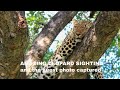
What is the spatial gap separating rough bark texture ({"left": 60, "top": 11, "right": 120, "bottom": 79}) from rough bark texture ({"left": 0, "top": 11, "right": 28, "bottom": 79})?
34 centimetres

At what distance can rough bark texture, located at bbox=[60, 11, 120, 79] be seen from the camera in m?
2.04

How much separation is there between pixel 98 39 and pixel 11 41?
53 centimetres

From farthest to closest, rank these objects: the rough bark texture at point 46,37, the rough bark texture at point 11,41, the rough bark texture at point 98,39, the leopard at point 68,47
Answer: the rough bark texture at point 46,37
the leopard at point 68,47
the rough bark texture at point 98,39
the rough bark texture at point 11,41

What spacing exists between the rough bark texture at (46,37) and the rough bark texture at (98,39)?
0.75 m

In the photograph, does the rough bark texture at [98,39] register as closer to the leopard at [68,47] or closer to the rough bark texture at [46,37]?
the leopard at [68,47]

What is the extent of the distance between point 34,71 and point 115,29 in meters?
0.81

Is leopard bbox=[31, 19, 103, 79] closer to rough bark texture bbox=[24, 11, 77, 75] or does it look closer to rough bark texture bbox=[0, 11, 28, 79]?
rough bark texture bbox=[24, 11, 77, 75]

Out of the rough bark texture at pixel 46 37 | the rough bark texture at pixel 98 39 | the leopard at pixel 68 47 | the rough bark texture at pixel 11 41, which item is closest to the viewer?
the rough bark texture at pixel 11 41

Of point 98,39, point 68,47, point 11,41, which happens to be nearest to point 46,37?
point 68,47

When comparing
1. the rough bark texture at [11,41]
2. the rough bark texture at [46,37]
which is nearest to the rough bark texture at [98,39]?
the rough bark texture at [11,41]

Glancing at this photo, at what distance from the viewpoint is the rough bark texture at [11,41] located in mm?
1867
